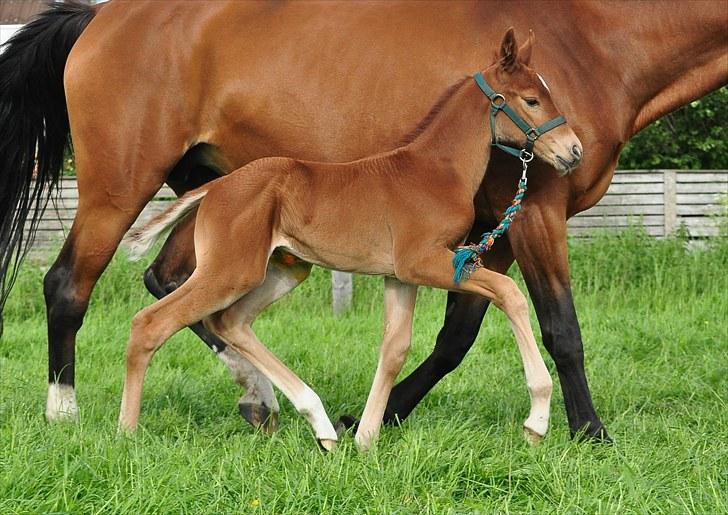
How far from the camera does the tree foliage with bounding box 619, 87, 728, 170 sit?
11602 mm

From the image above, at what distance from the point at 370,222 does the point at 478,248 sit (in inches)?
17.6

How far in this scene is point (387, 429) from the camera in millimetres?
4352

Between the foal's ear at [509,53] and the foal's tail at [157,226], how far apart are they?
4.35 feet

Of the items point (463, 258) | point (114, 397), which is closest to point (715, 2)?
point (463, 258)

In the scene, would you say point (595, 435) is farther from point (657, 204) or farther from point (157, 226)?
point (657, 204)

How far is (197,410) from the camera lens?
514cm

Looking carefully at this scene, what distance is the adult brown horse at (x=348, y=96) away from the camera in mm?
4445

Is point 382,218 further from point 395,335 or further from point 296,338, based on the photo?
point 296,338

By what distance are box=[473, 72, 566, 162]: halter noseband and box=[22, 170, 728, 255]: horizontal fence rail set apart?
584cm

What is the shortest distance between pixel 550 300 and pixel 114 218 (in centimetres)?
213

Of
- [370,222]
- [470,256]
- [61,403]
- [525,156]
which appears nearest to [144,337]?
[61,403]

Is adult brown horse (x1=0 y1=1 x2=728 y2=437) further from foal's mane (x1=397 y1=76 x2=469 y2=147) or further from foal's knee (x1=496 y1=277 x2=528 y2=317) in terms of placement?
foal's knee (x1=496 y1=277 x2=528 y2=317)

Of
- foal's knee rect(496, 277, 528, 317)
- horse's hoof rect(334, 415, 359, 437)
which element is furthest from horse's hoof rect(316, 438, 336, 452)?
foal's knee rect(496, 277, 528, 317)

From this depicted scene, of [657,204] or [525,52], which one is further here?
[657,204]
